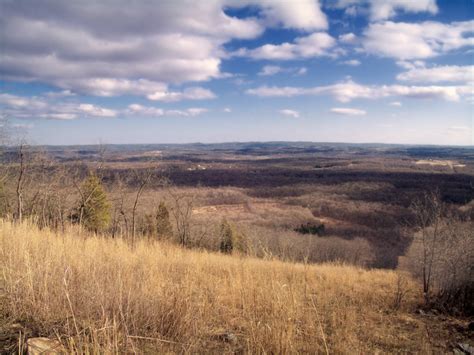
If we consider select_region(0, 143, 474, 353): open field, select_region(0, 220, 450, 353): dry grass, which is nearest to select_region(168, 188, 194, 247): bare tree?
select_region(0, 143, 474, 353): open field

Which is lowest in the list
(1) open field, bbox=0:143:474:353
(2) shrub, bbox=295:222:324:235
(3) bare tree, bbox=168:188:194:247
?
(2) shrub, bbox=295:222:324:235

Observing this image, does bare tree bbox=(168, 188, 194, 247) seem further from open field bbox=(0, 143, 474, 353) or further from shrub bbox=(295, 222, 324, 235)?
shrub bbox=(295, 222, 324, 235)

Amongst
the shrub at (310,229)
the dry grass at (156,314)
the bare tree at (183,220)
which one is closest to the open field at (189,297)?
the dry grass at (156,314)

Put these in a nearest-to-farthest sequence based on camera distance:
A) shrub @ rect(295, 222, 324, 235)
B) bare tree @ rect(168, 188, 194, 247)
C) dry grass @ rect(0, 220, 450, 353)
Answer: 1. dry grass @ rect(0, 220, 450, 353)
2. bare tree @ rect(168, 188, 194, 247)
3. shrub @ rect(295, 222, 324, 235)

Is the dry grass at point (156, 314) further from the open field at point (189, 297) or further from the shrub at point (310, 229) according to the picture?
the shrub at point (310, 229)

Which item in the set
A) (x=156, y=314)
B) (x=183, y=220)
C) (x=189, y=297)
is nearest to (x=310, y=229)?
(x=183, y=220)

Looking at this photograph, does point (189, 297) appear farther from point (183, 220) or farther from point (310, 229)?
point (310, 229)

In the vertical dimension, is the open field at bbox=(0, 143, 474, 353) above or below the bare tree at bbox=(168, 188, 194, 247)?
above

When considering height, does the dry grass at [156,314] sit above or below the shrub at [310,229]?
above

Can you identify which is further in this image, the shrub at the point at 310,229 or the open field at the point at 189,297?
the shrub at the point at 310,229

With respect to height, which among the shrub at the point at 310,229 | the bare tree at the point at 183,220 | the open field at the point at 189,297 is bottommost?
the shrub at the point at 310,229

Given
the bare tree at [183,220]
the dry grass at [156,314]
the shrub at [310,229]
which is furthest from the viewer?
the shrub at [310,229]

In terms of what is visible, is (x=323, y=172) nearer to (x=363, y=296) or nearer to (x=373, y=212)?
(x=373, y=212)

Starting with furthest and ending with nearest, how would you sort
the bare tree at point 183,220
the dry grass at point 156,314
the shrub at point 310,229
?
1. the shrub at point 310,229
2. the bare tree at point 183,220
3. the dry grass at point 156,314
